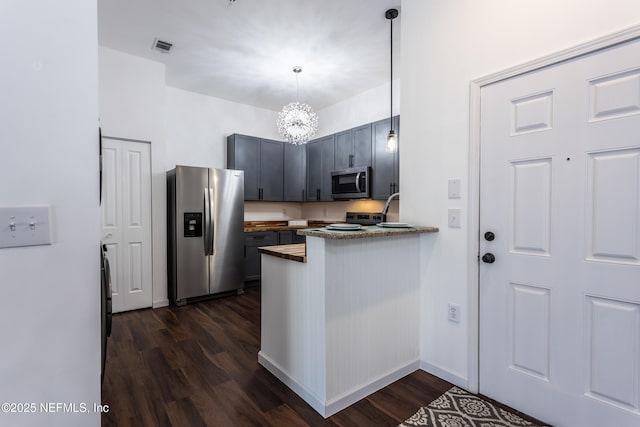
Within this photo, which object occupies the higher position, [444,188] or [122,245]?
[444,188]

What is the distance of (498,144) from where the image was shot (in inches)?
74.2

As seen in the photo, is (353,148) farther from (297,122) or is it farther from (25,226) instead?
(25,226)

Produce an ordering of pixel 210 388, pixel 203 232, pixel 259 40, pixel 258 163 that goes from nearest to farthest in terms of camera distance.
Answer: pixel 210 388
pixel 259 40
pixel 203 232
pixel 258 163

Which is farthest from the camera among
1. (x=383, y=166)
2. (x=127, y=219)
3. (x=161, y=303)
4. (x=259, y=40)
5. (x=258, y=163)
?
(x=258, y=163)

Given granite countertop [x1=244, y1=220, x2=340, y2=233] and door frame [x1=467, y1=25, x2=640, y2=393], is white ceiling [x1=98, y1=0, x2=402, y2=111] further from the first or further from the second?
granite countertop [x1=244, y1=220, x2=340, y2=233]

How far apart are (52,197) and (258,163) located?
13.2 ft

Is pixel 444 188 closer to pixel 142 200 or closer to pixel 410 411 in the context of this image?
pixel 410 411

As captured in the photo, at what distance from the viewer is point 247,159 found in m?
4.81

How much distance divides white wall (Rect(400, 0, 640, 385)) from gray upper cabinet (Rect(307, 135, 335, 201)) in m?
2.51

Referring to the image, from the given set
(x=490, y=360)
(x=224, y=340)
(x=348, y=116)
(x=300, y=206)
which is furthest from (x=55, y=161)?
(x=300, y=206)

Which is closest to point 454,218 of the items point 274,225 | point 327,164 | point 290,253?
point 290,253

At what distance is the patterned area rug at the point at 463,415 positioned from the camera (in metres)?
1.68

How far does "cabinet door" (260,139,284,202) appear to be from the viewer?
16.3 ft

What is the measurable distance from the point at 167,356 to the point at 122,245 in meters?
1.69
